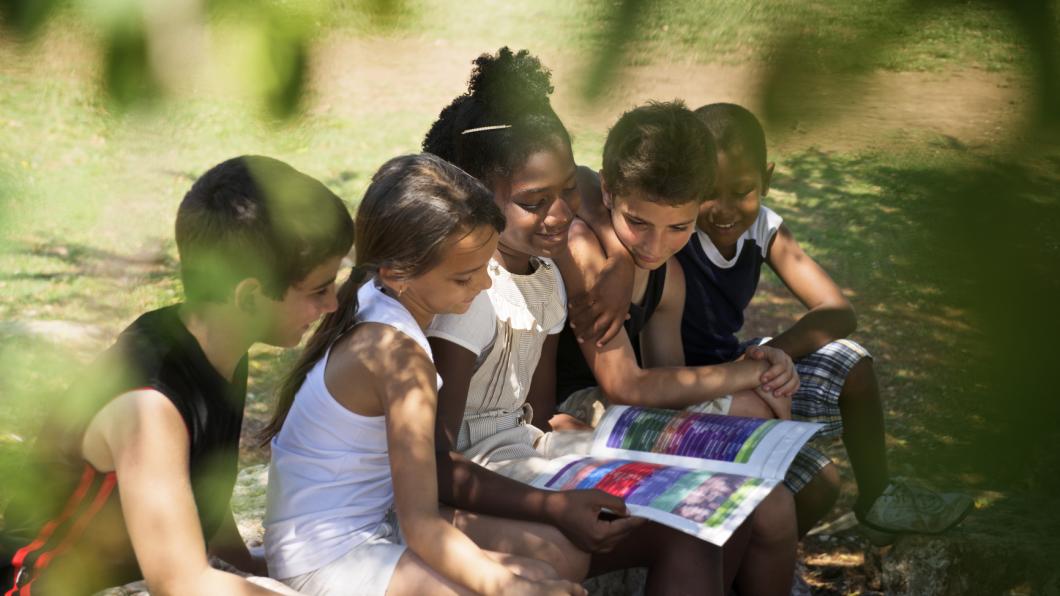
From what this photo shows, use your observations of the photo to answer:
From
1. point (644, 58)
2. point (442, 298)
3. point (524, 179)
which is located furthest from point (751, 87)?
point (524, 179)

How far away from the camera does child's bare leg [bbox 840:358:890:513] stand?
3785mm

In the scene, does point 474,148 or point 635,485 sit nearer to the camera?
point 635,485

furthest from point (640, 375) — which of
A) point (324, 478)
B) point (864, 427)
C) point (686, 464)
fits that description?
point (324, 478)

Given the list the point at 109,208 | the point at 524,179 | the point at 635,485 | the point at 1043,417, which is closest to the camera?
the point at 1043,417

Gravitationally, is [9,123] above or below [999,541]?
above

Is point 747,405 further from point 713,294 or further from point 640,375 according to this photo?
point 713,294

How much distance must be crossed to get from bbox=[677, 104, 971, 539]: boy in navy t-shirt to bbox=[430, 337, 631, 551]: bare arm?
1.07 m

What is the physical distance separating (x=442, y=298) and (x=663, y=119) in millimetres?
894

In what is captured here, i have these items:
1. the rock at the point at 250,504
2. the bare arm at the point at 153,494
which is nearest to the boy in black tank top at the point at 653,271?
the rock at the point at 250,504

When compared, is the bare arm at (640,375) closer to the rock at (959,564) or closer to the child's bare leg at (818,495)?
the child's bare leg at (818,495)

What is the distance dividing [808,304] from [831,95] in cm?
344

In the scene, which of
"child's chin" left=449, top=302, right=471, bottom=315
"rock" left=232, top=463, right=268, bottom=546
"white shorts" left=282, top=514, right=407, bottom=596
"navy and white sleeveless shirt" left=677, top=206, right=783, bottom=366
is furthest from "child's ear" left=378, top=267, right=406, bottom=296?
"navy and white sleeveless shirt" left=677, top=206, right=783, bottom=366

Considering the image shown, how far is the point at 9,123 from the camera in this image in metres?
1.20

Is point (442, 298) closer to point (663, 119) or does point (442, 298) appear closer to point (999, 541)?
point (663, 119)
